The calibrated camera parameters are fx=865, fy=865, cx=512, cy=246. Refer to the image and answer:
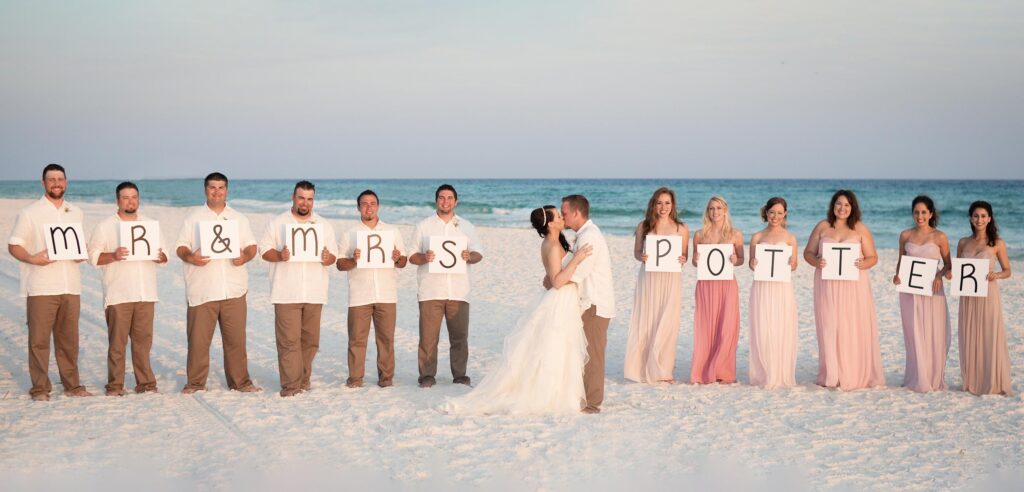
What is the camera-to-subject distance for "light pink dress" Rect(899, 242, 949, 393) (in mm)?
8352

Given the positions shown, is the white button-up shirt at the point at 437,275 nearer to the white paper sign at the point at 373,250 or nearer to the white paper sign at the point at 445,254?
the white paper sign at the point at 445,254

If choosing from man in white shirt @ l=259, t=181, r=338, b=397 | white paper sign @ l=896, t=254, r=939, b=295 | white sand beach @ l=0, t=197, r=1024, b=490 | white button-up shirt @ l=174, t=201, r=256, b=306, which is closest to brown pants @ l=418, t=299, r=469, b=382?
white sand beach @ l=0, t=197, r=1024, b=490

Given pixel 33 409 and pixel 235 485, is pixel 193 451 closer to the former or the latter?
pixel 235 485

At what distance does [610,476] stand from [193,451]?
3.08 metres

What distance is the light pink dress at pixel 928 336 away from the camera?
329 inches

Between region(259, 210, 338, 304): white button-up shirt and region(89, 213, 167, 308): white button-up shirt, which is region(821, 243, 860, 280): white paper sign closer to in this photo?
region(259, 210, 338, 304): white button-up shirt

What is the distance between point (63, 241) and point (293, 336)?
223 centimetres

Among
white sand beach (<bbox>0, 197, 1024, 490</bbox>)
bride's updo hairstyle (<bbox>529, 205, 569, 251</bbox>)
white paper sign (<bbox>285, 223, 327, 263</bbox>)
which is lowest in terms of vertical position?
white sand beach (<bbox>0, 197, 1024, 490</bbox>)

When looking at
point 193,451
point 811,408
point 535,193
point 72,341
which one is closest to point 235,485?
point 193,451

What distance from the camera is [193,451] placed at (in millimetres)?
6418

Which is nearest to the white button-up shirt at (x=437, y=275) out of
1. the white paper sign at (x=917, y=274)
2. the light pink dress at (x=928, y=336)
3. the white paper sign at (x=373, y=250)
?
the white paper sign at (x=373, y=250)

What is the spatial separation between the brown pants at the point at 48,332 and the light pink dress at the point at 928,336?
7.91m

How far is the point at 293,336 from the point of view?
327 inches

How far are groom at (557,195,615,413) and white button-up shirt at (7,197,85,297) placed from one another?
453 cm
